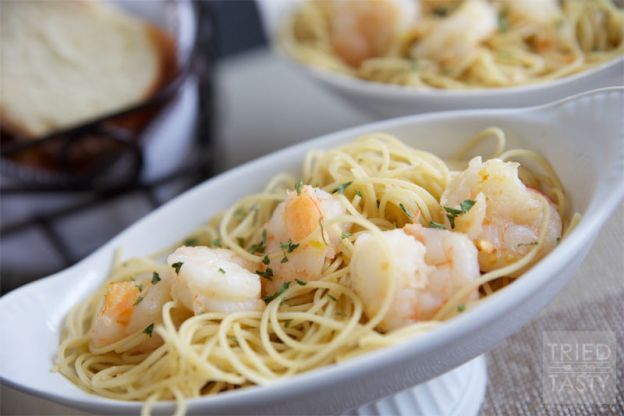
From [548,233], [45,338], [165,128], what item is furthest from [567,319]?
[165,128]

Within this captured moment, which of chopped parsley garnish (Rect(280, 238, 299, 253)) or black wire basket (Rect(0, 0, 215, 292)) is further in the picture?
black wire basket (Rect(0, 0, 215, 292))

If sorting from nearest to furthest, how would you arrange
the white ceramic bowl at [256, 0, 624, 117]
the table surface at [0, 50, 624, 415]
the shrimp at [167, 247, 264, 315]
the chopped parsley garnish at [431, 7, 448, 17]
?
the shrimp at [167, 247, 264, 315] → the table surface at [0, 50, 624, 415] → the white ceramic bowl at [256, 0, 624, 117] → the chopped parsley garnish at [431, 7, 448, 17]

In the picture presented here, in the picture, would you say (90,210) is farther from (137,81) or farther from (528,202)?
(528,202)

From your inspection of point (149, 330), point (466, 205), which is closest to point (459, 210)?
point (466, 205)

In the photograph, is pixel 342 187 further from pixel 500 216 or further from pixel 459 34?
pixel 459 34

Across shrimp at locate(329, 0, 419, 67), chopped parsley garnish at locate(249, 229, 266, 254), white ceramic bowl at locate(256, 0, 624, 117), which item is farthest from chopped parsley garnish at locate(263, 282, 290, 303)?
shrimp at locate(329, 0, 419, 67)

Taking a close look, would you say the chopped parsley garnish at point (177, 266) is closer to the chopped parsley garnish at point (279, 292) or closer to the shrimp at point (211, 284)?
the shrimp at point (211, 284)

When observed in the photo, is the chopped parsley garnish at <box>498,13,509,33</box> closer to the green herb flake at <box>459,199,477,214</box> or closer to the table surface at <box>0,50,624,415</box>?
the table surface at <box>0,50,624,415</box>
